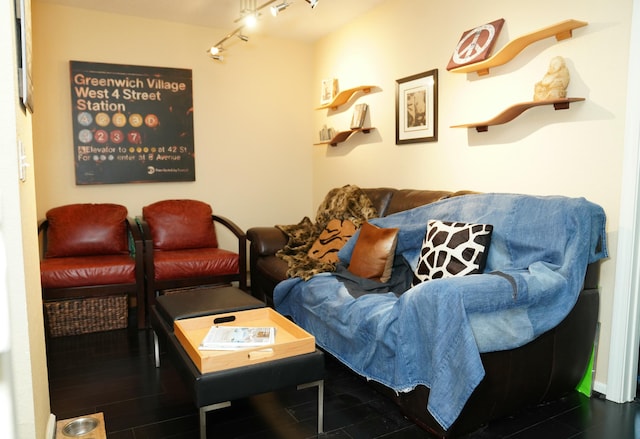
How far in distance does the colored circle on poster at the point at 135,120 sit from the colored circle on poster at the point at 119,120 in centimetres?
5

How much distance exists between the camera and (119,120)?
4020 millimetres

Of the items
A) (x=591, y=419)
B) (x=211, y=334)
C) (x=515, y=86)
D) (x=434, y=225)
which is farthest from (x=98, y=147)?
(x=591, y=419)

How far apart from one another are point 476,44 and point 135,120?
2.84 metres

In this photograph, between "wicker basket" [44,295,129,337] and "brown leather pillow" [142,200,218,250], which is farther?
"brown leather pillow" [142,200,218,250]

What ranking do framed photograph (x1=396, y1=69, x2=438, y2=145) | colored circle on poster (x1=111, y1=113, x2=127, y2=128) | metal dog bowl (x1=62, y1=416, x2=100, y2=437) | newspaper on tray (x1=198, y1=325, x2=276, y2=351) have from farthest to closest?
colored circle on poster (x1=111, y1=113, x2=127, y2=128)
framed photograph (x1=396, y1=69, x2=438, y2=145)
newspaper on tray (x1=198, y1=325, x2=276, y2=351)
metal dog bowl (x1=62, y1=416, x2=100, y2=437)

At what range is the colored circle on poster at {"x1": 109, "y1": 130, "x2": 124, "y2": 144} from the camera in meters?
4.00

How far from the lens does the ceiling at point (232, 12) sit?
3.72 meters

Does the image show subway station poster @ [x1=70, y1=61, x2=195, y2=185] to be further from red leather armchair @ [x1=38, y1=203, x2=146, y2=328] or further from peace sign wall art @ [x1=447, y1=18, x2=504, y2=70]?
peace sign wall art @ [x1=447, y1=18, x2=504, y2=70]

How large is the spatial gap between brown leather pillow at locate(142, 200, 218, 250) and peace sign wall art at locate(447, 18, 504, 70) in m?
2.35

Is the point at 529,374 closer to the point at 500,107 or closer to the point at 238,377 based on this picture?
the point at 238,377

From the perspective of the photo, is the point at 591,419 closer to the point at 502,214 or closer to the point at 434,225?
the point at 502,214

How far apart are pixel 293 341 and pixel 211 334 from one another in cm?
38

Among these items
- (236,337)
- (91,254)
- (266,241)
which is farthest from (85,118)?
(236,337)

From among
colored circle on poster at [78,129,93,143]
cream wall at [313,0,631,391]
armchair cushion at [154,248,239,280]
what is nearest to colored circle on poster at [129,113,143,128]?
colored circle on poster at [78,129,93,143]
